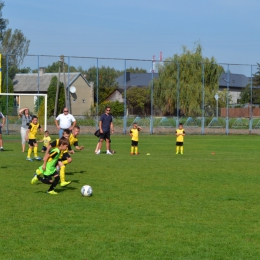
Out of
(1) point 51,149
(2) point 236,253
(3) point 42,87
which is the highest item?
(3) point 42,87

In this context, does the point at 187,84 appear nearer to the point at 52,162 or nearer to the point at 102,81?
the point at 102,81

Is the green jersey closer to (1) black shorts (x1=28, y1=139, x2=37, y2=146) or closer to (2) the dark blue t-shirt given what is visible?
(1) black shorts (x1=28, y1=139, x2=37, y2=146)

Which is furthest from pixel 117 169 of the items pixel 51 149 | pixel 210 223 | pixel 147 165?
pixel 210 223

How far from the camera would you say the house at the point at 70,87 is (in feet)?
146

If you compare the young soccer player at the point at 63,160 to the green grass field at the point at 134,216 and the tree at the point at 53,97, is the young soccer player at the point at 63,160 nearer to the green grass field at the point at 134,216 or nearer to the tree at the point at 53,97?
the green grass field at the point at 134,216

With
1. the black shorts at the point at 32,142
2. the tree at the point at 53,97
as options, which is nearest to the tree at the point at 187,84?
the tree at the point at 53,97

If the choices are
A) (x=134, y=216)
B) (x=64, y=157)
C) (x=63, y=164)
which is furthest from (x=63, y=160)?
(x=134, y=216)

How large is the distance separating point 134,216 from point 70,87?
37.4 m

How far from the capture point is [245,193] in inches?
495

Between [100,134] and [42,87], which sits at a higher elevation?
[42,87]

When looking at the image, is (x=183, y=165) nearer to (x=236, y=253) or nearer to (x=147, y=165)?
(x=147, y=165)

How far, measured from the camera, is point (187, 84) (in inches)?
2143

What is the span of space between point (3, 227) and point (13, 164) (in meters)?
10.3

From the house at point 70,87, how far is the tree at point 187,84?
7.92 metres
